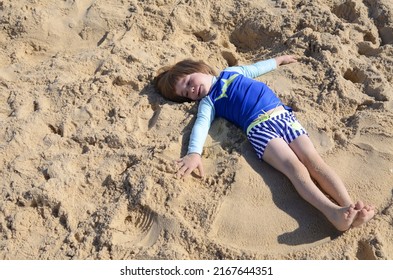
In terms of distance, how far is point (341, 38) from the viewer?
337cm

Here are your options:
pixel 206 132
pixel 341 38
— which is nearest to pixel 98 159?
pixel 206 132

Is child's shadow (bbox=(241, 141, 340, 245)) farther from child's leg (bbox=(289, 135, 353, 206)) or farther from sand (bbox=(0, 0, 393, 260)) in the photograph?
child's leg (bbox=(289, 135, 353, 206))

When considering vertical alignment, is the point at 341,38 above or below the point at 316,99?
above

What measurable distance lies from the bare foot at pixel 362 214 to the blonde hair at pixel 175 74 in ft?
4.48

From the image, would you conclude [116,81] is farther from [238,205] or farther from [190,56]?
[238,205]

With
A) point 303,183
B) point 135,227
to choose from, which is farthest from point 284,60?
point 135,227

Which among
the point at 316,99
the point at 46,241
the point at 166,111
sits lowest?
the point at 46,241

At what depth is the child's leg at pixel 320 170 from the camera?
2521mm

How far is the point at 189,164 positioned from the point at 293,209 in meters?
0.64

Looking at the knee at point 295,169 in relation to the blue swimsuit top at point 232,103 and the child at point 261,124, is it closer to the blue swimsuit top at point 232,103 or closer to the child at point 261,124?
the child at point 261,124

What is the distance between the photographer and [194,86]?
3.11 metres

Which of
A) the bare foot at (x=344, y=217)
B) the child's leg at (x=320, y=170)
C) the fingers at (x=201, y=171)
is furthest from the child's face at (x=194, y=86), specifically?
the bare foot at (x=344, y=217)

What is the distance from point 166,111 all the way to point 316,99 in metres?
0.97

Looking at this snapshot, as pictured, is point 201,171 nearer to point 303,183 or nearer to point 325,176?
point 303,183
